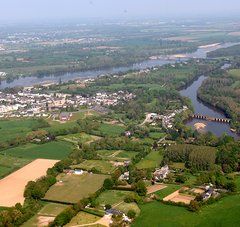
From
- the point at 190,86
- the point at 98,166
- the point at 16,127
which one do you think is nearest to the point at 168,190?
the point at 98,166

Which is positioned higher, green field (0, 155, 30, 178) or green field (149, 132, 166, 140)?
green field (0, 155, 30, 178)

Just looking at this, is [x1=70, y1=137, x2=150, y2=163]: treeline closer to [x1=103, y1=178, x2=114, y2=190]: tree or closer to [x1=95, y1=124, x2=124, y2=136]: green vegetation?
[x1=95, y1=124, x2=124, y2=136]: green vegetation

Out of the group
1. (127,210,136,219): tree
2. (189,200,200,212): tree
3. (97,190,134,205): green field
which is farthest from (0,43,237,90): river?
(189,200,200,212): tree

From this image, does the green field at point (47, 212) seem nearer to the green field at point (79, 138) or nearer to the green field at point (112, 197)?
the green field at point (112, 197)

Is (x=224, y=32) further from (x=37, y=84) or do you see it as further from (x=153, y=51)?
(x=37, y=84)

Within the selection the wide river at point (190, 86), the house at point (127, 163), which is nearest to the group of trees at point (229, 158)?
the house at point (127, 163)
